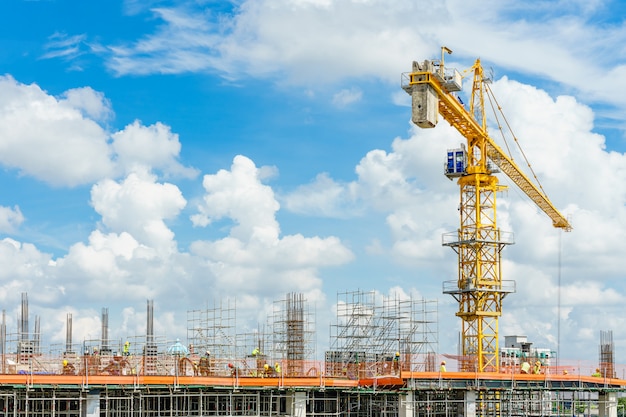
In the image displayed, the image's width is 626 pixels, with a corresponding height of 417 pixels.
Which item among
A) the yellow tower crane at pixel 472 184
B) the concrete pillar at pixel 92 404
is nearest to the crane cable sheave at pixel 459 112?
the yellow tower crane at pixel 472 184

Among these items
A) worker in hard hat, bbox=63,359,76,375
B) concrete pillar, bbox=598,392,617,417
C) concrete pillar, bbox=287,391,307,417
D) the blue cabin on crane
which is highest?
the blue cabin on crane

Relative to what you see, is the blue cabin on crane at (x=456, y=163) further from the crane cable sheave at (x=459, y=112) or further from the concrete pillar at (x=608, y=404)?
the concrete pillar at (x=608, y=404)

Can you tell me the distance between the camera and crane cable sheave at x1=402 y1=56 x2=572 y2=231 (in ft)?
236

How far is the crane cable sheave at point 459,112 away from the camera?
7206 cm

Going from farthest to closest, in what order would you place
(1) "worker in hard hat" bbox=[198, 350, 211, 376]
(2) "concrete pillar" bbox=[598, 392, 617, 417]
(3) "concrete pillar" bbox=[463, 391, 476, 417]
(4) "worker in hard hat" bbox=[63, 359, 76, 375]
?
(2) "concrete pillar" bbox=[598, 392, 617, 417]
(3) "concrete pillar" bbox=[463, 391, 476, 417]
(1) "worker in hard hat" bbox=[198, 350, 211, 376]
(4) "worker in hard hat" bbox=[63, 359, 76, 375]

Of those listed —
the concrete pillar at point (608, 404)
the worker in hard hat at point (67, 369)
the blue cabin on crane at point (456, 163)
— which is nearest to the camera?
the worker in hard hat at point (67, 369)

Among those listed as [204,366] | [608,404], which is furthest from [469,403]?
[204,366]

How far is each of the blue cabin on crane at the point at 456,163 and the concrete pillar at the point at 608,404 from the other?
859 inches

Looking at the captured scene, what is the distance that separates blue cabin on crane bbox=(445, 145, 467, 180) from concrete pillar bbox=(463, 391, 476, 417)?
24407 mm

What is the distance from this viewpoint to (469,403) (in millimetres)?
62531

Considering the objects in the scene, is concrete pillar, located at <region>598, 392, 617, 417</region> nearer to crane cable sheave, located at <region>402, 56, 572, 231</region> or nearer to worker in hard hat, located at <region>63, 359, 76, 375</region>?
crane cable sheave, located at <region>402, 56, 572, 231</region>

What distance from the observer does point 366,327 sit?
76.4 meters

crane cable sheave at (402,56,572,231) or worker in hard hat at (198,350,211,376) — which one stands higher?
crane cable sheave at (402,56,572,231)

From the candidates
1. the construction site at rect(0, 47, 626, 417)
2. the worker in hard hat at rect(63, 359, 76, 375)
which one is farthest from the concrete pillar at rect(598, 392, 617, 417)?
the worker in hard hat at rect(63, 359, 76, 375)
